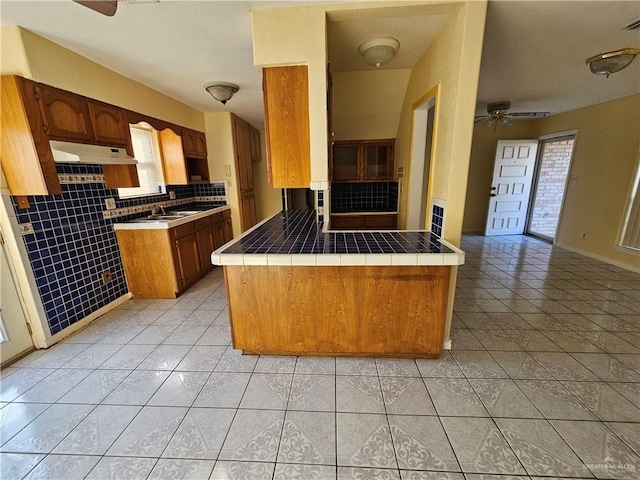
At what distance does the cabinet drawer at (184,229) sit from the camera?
9.85 ft

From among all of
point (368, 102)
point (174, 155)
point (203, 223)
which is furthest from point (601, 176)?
point (174, 155)

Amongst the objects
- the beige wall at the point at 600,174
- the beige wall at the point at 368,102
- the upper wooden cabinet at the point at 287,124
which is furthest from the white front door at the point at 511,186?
the upper wooden cabinet at the point at 287,124

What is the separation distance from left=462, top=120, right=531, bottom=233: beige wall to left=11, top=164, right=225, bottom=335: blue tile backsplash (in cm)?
580

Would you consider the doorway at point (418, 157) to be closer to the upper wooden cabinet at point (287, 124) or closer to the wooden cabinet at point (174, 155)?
the upper wooden cabinet at point (287, 124)

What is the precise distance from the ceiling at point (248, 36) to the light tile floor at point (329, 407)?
7.65ft

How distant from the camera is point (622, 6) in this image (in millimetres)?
1664

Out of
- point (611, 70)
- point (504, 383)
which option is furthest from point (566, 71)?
point (504, 383)

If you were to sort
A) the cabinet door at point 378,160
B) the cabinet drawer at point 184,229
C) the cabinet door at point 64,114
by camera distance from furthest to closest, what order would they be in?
the cabinet door at point 378,160 → the cabinet drawer at point 184,229 → the cabinet door at point 64,114

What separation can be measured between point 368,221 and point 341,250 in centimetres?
238

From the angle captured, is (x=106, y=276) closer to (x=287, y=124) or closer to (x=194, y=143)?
(x=194, y=143)

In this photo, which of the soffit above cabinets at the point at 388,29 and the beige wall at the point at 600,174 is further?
the beige wall at the point at 600,174

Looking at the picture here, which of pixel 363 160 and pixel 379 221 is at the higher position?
pixel 363 160

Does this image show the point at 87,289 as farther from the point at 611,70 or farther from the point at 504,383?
the point at 611,70

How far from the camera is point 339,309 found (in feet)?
5.98
